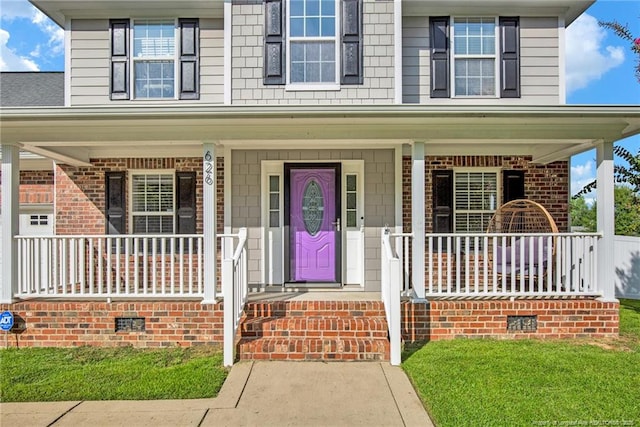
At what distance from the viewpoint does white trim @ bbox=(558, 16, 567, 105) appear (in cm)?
730

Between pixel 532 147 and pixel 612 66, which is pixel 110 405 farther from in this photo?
pixel 612 66

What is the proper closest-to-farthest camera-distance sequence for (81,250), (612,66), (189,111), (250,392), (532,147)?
(250,392), (189,111), (81,250), (532,147), (612,66)

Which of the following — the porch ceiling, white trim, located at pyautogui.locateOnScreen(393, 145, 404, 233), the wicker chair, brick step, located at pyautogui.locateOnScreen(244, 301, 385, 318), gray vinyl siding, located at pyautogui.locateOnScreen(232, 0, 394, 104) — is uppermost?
gray vinyl siding, located at pyautogui.locateOnScreen(232, 0, 394, 104)

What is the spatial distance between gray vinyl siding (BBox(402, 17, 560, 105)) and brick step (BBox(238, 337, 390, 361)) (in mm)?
4256

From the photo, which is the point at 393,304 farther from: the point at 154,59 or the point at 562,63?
the point at 154,59

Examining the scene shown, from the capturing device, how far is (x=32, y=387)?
427 cm

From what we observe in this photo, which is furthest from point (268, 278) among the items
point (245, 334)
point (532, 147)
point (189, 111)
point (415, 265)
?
point (532, 147)

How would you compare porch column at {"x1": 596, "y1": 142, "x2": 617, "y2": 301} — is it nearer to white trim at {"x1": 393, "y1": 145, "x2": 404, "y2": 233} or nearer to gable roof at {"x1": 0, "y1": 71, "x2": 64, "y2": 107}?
white trim at {"x1": 393, "y1": 145, "x2": 404, "y2": 233}

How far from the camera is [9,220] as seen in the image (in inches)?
220

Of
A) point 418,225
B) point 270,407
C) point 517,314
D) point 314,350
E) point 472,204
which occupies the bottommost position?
point 270,407

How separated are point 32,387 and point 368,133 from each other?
4.77 meters

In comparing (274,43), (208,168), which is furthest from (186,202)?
(274,43)

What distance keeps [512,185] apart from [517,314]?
2.54m

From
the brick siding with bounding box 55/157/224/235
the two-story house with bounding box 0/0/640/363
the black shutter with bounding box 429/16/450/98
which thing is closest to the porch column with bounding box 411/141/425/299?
the two-story house with bounding box 0/0/640/363
